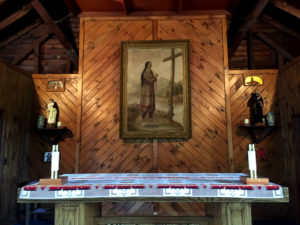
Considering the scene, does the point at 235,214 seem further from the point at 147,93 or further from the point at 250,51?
the point at 250,51

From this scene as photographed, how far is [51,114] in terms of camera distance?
5004 millimetres

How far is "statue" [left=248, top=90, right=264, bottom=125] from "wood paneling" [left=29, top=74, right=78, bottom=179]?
149 inches

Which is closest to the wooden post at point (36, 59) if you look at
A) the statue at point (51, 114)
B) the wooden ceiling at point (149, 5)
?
the statue at point (51, 114)

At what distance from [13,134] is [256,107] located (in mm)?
4894

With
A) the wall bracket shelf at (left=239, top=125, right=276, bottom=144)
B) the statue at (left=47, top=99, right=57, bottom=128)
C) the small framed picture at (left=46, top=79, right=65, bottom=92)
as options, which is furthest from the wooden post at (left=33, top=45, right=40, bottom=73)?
the wall bracket shelf at (left=239, top=125, right=276, bottom=144)

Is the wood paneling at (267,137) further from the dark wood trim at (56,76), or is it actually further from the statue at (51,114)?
the statue at (51,114)

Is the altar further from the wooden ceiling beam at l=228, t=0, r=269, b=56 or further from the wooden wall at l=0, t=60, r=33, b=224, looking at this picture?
the wooden ceiling beam at l=228, t=0, r=269, b=56

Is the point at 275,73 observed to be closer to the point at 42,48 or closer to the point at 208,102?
the point at 208,102

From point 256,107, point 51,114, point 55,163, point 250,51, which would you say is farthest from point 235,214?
point 250,51

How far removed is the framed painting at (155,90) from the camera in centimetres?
486

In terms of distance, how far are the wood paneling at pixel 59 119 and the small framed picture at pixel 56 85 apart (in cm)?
8

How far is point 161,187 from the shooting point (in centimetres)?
232

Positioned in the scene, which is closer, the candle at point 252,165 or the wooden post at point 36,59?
the candle at point 252,165

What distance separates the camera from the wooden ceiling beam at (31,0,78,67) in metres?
5.07
